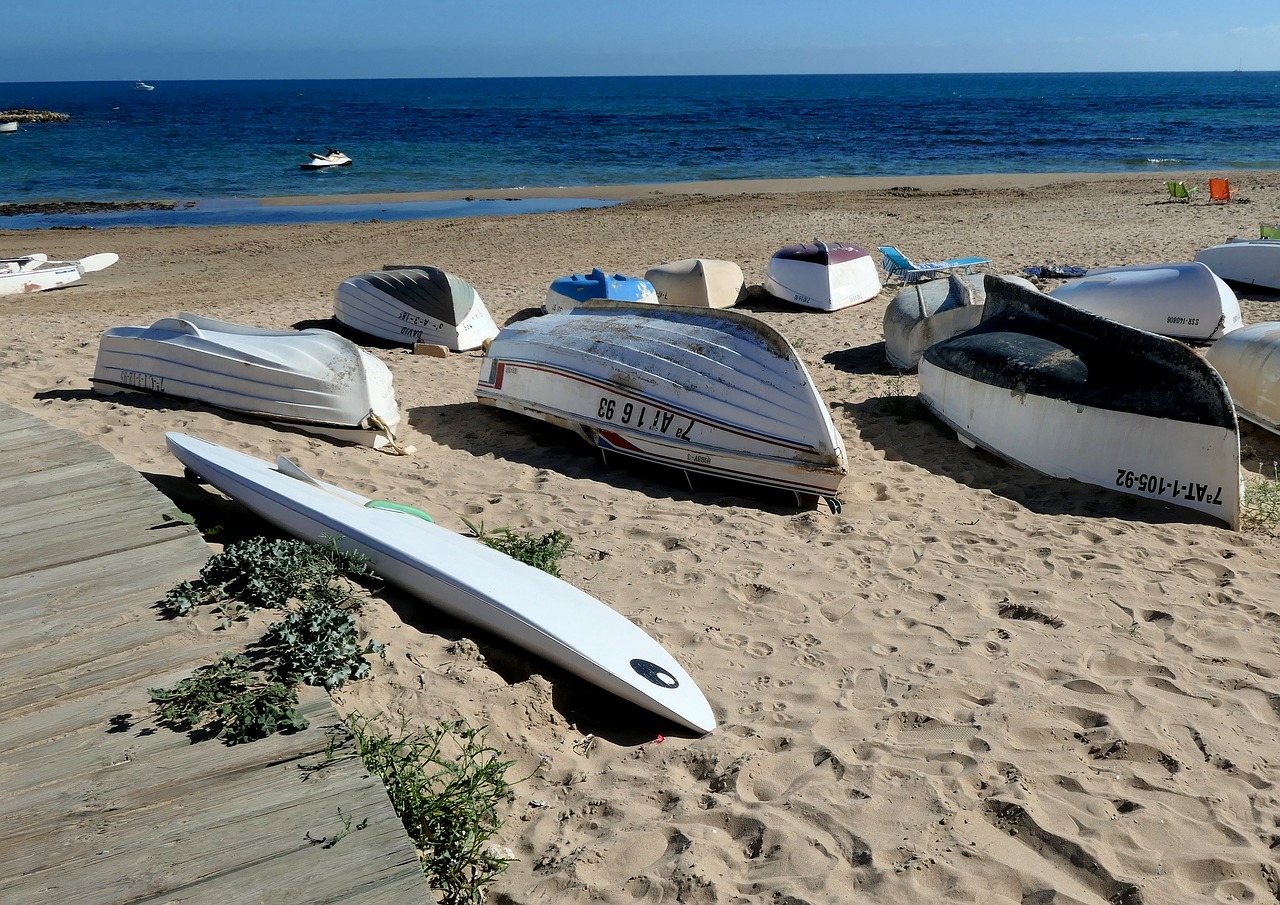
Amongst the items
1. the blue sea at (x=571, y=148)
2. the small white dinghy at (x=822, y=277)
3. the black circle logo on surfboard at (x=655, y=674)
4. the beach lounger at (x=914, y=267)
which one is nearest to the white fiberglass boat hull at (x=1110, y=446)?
the black circle logo on surfboard at (x=655, y=674)

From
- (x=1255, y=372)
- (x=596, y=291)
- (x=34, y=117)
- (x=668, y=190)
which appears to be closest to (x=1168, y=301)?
(x=1255, y=372)

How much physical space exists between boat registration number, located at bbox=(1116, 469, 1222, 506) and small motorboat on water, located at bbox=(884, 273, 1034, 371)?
2.60 metres

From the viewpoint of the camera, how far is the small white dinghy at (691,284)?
11242 mm

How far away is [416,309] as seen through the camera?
9.70 metres

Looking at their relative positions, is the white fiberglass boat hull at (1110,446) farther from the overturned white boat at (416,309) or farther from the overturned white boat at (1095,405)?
the overturned white boat at (416,309)

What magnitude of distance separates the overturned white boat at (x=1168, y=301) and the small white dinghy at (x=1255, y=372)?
1981 millimetres

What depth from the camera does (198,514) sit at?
4641 mm

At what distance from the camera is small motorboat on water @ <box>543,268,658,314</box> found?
30.3 ft

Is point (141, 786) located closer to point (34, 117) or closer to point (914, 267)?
point (914, 267)

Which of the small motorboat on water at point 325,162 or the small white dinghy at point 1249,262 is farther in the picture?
the small motorboat on water at point 325,162

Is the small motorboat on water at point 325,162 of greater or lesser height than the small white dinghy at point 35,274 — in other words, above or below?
above

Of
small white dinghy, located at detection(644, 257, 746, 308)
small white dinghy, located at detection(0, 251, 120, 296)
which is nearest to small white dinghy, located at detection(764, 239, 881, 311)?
small white dinghy, located at detection(644, 257, 746, 308)

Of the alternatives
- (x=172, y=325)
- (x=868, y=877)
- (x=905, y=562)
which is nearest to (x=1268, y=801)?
(x=868, y=877)

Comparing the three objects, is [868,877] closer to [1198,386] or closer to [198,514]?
[198,514]
